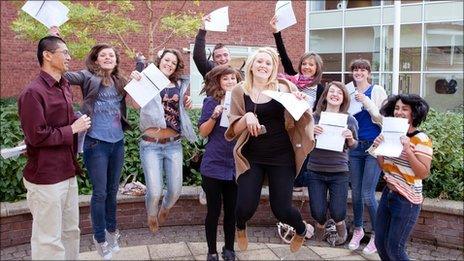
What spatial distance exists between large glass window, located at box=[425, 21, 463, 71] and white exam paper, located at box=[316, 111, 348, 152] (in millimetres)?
16010

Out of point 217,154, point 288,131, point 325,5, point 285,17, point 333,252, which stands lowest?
point 333,252

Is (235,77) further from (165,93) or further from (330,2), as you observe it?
(330,2)

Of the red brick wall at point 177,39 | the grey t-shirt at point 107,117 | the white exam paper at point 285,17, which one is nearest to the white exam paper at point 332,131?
the white exam paper at point 285,17

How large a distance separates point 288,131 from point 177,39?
13.2 meters

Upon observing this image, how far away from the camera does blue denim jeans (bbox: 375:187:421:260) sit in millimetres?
3666

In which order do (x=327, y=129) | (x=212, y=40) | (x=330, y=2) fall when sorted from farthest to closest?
(x=330, y=2) → (x=212, y=40) → (x=327, y=129)

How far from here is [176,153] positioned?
4625 mm

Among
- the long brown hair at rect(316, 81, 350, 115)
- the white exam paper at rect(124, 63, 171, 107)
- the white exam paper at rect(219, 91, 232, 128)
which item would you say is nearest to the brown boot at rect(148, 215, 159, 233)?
the white exam paper at rect(124, 63, 171, 107)

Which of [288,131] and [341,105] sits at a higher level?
[341,105]

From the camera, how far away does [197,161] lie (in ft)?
16.9

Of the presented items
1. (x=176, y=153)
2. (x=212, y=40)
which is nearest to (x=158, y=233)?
(x=176, y=153)

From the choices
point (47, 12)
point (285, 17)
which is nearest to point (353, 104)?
point (285, 17)

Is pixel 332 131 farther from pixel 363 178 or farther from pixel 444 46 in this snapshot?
pixel 444 46

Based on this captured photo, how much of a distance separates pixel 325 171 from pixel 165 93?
185 cm
